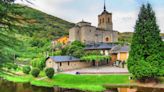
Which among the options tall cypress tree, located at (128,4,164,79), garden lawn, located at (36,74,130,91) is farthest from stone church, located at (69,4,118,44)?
tall cypress tree, located at (128,4,164,79)

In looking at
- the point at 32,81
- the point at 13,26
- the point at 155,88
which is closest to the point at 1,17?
the point at 13,26

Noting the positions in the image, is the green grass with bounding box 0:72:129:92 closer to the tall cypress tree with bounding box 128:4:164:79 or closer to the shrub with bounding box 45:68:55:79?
the shrub with bounding box 45:68:55:79

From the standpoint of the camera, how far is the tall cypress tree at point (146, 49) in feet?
143

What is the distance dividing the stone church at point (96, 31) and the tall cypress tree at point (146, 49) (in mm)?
39223

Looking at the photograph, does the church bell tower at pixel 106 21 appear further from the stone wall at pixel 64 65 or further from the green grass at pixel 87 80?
the green grass at pixel 87 80

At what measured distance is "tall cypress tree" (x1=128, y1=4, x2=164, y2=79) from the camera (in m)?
43.7

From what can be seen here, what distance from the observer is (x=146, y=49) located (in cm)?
4541

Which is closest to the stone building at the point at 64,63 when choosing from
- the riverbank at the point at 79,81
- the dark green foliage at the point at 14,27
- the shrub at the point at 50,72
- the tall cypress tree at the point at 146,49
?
the riverbank at the point at 79,81

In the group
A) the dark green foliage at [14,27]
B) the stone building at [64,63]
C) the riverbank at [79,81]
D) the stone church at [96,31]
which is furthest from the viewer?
the stone church at [96,31]

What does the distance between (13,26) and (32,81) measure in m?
44.9

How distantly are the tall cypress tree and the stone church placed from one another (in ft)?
129

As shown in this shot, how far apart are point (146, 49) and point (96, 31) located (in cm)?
4343

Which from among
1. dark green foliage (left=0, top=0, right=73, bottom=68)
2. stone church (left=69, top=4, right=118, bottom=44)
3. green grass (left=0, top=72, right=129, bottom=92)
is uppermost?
stone church (left=69, top=4, right=118, bottom=44)

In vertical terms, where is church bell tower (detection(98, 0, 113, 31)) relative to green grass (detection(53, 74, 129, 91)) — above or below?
above
